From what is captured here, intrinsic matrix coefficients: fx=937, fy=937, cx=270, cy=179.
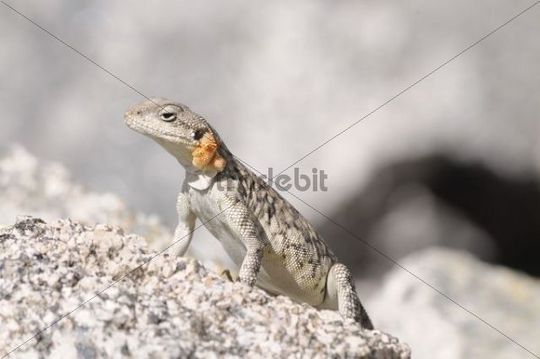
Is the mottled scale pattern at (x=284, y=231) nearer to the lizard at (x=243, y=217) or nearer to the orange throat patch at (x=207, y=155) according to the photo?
the lizard at (x=243, y=217)

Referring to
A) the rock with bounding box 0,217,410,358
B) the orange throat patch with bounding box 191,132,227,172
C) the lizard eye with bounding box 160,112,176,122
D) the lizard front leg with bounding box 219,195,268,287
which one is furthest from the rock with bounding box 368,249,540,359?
the rock with bounding box 0,217,410,358

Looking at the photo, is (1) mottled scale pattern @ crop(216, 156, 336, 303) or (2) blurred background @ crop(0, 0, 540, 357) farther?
(2) blurred background @ crop(0, 0, 540, 357)

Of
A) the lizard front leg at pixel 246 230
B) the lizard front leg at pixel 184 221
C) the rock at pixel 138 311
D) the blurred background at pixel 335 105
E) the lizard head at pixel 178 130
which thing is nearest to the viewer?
the rock at pixel 138 311

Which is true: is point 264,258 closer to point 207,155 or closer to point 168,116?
point 207,155

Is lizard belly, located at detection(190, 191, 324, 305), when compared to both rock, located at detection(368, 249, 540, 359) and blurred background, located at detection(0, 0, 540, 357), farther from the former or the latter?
blurred background, located at detection(0, 0, 540, 357)

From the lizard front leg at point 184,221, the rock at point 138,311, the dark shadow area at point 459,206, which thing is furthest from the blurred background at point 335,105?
the rock at point 138,311
